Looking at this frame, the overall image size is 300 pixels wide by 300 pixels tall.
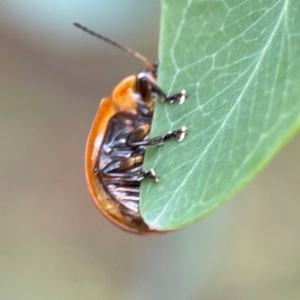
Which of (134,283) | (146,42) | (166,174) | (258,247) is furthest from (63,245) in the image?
(166,174)

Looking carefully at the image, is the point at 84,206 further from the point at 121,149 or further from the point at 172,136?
the point at 172,136

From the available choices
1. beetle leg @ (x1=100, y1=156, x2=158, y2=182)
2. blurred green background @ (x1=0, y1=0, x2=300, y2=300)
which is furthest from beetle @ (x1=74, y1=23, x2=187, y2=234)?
blurred green background @ (x1=0, y1=0, x2=300, y2=300)

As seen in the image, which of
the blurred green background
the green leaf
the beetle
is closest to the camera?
the green leaf

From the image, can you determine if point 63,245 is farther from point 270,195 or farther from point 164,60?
point 164,60

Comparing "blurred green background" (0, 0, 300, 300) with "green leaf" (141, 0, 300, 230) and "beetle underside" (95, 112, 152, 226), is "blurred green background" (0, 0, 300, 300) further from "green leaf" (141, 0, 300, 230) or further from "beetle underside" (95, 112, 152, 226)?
"green leaf" (141, 0, 300, 230)

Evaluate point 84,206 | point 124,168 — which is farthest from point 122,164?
point 84,206

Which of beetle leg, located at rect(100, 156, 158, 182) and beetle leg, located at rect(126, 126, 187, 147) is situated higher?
beetle leg, located at rect(100, 156, 158, 182)

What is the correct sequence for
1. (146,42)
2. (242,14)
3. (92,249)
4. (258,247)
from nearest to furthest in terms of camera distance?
(242,14) → (258,247) → (92,249) → (146,42)
